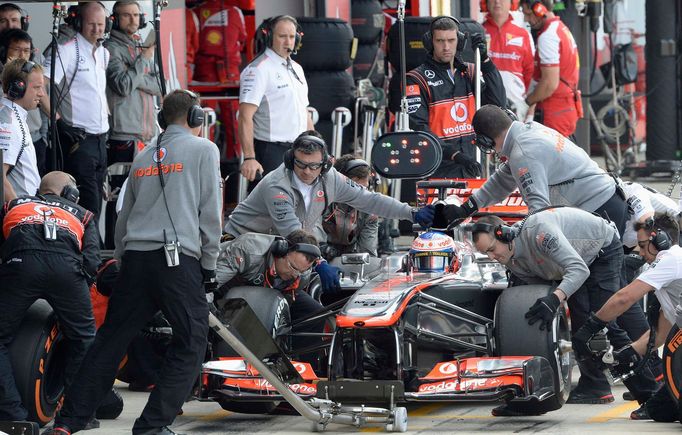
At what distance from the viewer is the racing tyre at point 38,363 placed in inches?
327

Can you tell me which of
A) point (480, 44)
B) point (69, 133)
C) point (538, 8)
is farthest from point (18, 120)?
point (538, 8)

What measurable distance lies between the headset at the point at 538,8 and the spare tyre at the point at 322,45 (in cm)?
216

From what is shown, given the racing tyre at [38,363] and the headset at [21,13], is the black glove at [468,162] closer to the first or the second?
the headset at [21,13]

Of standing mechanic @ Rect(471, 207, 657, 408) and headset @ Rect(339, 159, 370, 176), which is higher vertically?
headset @ Rect(339, 159, 370, 176)

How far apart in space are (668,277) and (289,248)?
214cm

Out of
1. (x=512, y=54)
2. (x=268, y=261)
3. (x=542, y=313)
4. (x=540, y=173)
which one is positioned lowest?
(x=542, y=313)

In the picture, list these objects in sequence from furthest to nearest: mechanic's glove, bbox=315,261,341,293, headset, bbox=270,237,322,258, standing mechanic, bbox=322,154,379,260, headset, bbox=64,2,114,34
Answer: headset, bbox=64,2,114,34, standing mechanic, bbox=322,154,379,260, mechanic's glove, bbox=315,261,341,293, headset, bbox=270,237,322,258

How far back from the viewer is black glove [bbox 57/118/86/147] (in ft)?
37.5

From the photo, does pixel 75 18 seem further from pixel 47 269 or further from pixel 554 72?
pixel 554 72

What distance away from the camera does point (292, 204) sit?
9.70 metres

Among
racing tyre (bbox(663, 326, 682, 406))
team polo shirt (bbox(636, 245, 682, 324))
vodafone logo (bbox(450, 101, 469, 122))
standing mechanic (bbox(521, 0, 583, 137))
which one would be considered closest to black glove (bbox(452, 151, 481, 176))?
vodafone logo (bbox(450, 101, 469, 122))

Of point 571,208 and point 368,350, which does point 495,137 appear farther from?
point 368,350

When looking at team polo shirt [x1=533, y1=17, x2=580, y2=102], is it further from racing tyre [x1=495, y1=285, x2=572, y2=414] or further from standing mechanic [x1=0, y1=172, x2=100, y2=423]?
standing mechanic [x1=0, y1=172, x2=100, y2=423]

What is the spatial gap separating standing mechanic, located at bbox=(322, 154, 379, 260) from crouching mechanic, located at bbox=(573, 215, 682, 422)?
234cm
